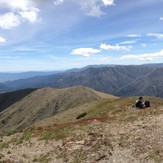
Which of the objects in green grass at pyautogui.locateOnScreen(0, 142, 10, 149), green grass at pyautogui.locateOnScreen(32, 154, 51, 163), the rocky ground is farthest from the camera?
green grass at pyautogui.locateOnScreen(0, 142, 10, 149)

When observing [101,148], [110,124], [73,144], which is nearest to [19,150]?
[73,144]

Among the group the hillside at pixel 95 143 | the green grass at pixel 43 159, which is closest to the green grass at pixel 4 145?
the hillside at pixel 95 143

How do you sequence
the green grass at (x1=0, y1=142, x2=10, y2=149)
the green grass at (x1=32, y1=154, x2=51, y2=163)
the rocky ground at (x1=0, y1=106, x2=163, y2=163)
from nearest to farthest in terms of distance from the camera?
1. the rocky ground at (x1=0, y1=106, x2=163, y2=163)
2. the green grass at (x1=32, y1=154, x2=51, y2=163)
3. the green grass at (x1=0, y1=142, x2=10, y2=149)

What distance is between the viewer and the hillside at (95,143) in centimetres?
2519

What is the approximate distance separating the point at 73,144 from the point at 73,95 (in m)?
159

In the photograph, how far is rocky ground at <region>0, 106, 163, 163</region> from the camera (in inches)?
989

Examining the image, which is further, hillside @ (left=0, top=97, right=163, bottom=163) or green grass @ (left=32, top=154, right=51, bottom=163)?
green grass @ (left=32, top=154, right=51, bottom=163)

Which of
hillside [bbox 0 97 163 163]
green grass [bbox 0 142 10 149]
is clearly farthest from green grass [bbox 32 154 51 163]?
green grass [bbox 0 142 10 149]

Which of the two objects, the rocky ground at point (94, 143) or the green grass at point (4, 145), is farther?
the green grass at point (4, 145)

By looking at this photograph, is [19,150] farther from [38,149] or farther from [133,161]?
[133,161]

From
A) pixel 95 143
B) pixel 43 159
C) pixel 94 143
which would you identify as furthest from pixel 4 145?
pixel 95 143

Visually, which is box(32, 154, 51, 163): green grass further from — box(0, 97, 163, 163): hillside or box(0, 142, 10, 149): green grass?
box(0, 142, 10, 149): green grass

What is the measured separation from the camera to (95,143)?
94.3 ft

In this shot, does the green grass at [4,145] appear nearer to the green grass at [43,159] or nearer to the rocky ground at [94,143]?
the rocky ground at [94,143]
